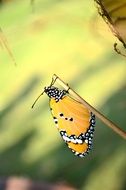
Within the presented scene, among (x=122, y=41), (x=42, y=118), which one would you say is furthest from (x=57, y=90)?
(x=122, y=41)

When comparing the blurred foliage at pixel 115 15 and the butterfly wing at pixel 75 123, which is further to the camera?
the blurred foliage at pixel 115 15

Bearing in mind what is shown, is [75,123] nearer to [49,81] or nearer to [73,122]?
[73,122]

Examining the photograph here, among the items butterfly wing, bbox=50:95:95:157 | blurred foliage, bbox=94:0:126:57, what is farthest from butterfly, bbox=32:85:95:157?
blurred foliage, bbox=94:0:126:57

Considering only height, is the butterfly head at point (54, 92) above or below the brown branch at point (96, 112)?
above

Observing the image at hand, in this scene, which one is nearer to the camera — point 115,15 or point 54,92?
point 54,92

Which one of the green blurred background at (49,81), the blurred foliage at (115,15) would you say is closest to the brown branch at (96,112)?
the green blurred background at (49,81)

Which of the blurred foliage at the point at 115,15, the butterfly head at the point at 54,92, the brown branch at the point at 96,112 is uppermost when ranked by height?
the blurred foliage at the point at 115,15

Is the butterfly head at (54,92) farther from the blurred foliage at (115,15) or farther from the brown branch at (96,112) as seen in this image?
the blurred foliage at (115,15)

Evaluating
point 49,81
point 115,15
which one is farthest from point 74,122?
point 115,15

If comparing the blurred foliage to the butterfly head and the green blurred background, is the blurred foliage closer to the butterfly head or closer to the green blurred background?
the green blurred background
